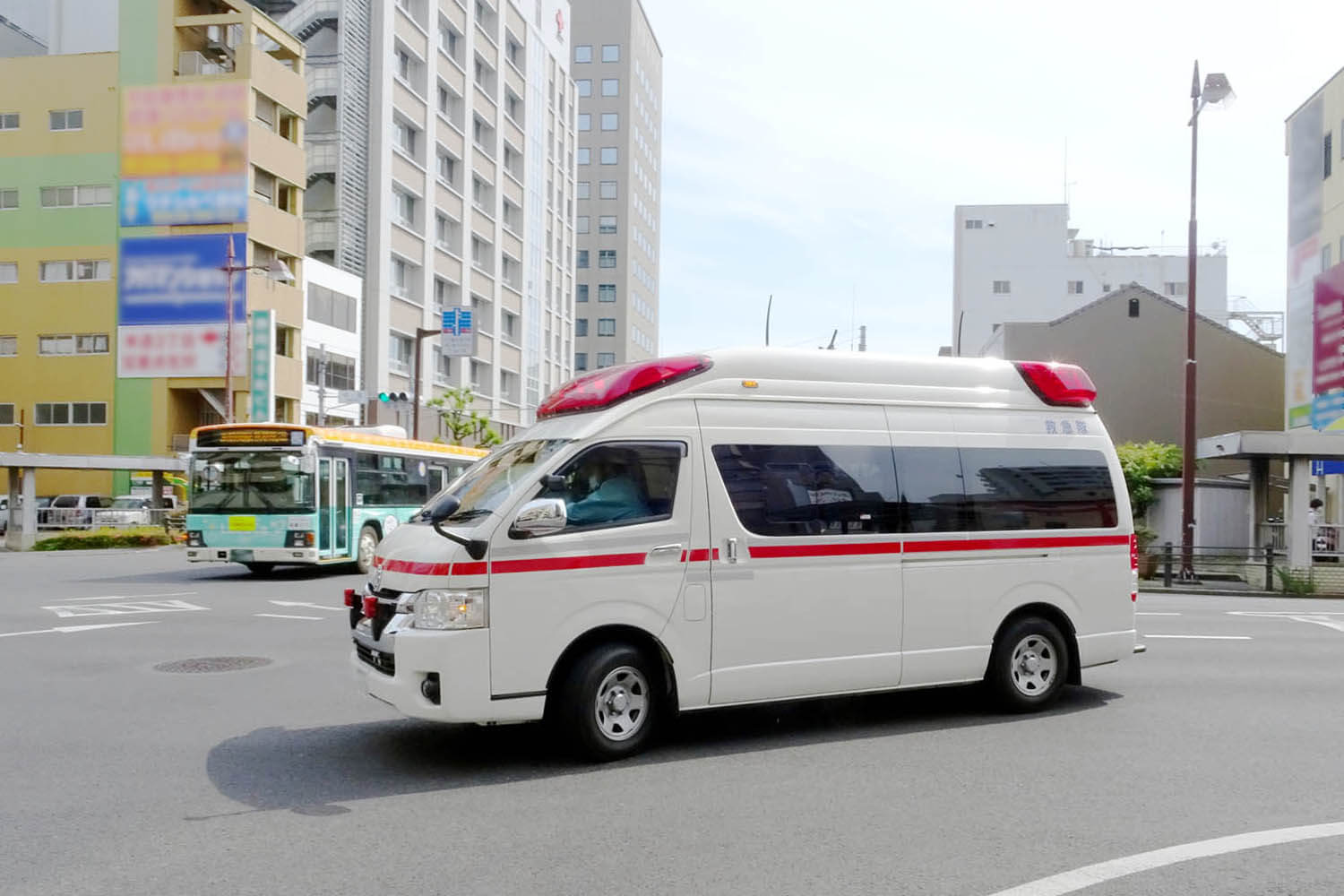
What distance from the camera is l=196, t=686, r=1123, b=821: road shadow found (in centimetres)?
681

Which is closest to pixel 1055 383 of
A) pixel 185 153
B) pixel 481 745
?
pixel 481 745

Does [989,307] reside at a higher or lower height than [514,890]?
higher

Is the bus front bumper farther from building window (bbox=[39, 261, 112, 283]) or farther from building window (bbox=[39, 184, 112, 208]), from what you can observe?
building window (bbox=[39, 184, 112, 208])

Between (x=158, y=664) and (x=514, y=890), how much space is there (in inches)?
297

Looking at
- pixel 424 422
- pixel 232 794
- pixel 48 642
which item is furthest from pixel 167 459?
pixel 232 794

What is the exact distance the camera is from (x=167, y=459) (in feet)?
139

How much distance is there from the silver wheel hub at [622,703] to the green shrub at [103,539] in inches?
1256

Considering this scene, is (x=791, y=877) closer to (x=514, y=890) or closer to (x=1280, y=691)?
(x=514, y=890)

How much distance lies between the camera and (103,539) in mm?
35250

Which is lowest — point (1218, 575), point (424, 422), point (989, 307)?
point (1218, 575)

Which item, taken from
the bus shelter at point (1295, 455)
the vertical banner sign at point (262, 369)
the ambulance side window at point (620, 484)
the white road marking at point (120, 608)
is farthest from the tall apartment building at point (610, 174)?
the ambulance side window at point (620, 484)

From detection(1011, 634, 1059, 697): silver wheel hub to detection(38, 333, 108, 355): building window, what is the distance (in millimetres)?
52630

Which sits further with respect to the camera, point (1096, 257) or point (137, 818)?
point (1096, 257)

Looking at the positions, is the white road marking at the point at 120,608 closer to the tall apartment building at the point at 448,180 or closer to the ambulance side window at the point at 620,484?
the ambulance side window at the point at 620,484
